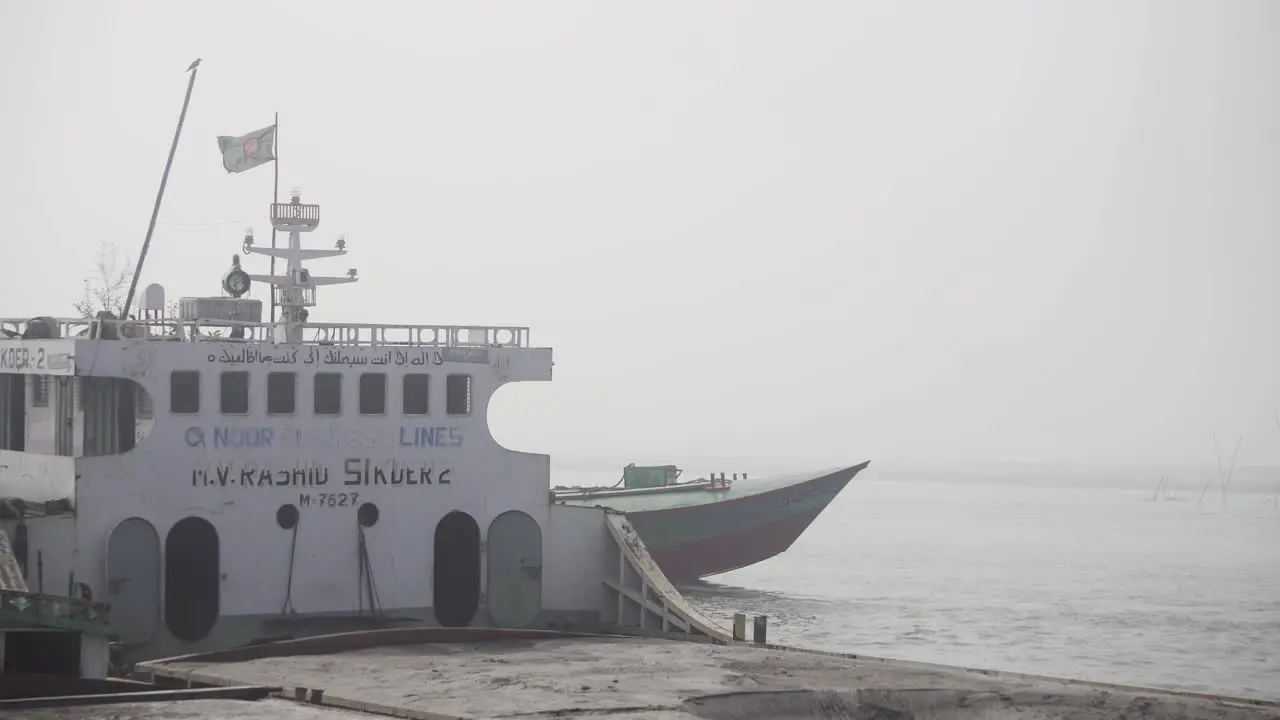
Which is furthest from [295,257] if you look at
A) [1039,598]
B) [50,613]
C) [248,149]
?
[1039,598]

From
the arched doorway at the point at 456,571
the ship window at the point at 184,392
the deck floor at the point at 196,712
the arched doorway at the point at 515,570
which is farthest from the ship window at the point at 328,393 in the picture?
the deck floor at the point at 196,712

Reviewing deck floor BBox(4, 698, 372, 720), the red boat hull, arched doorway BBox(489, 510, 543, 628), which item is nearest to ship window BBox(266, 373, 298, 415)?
arched doorway BBox(489, 510, 543, 628)

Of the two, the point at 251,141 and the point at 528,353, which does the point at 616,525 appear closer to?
the point at 528,353

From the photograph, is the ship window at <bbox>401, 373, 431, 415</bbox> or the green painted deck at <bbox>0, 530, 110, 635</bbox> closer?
the green painted deck at <bbox>0, 530, 110, 635</bbox>

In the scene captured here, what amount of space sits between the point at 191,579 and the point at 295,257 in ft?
22.4

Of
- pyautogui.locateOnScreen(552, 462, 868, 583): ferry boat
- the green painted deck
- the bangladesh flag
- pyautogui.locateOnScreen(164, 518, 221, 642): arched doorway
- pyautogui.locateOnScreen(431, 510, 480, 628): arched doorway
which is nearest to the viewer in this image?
the green painted deck

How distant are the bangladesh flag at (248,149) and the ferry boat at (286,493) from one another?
3490 mm

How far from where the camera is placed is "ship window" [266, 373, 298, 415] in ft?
85.3

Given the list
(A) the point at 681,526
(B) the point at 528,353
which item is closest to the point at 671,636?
(B) the point at 528,353

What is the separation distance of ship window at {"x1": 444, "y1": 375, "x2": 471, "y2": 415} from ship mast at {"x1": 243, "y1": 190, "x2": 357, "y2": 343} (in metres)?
3.43

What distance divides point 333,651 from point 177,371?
5.49 meters

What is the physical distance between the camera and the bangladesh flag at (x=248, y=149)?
30.9 m

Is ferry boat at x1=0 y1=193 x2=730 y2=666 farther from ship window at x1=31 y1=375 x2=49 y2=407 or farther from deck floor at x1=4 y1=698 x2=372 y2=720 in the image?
deck floor at x1=4 y1=698 x2=372 y2=720

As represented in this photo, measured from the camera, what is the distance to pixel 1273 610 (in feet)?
Result: 213
